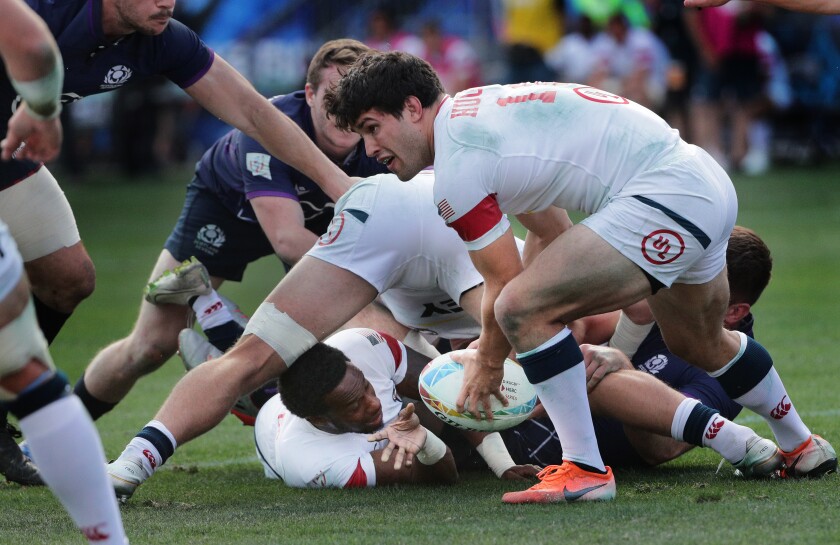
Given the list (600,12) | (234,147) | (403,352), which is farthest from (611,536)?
(600,12)

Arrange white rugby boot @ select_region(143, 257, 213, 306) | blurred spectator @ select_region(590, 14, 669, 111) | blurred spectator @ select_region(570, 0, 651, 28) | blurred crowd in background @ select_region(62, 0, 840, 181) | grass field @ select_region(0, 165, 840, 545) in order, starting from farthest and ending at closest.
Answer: blurred spectator @ select_region(570, 0, 651, 28) < blurred spectator @ select_region(590, 14, 669, 111) < blurred crowd in background @ select_region(62, 0, 840, 181) < white rugby boot @ select_region(143, 257, 213, 306) < grass field @ select_region(0, 165, 840, 545)

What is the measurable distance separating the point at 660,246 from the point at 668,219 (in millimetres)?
103

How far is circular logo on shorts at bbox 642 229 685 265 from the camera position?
4.82 meters

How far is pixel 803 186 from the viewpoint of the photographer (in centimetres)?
1925

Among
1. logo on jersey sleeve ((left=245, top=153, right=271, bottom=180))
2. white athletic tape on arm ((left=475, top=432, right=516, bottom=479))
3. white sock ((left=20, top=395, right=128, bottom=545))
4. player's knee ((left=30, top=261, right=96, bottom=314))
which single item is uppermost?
white sock ((left=20, top=395, right=128, bottom=545))

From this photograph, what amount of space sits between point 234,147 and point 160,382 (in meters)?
2.19

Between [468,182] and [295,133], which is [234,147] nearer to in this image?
[295,133]

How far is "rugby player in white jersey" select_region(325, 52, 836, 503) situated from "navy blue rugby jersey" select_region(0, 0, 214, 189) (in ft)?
3.23

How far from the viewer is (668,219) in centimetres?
484

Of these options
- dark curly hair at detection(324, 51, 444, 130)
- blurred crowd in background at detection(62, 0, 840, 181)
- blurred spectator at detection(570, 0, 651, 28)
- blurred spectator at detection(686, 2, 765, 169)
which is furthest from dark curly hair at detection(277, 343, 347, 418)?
blurred spectator at detection(570, 0, 651, 28)

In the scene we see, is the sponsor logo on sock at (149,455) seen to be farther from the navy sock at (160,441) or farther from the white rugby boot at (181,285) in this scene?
the white rugby boot at (181,285)

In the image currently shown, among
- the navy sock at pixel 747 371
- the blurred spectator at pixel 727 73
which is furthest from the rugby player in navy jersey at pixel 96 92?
the blurred spectator at pixel 727 73

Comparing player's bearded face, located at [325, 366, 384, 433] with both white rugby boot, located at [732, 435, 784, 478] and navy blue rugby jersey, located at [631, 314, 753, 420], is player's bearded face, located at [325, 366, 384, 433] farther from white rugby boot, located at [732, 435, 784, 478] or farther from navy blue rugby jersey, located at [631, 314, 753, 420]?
white rugby boot, located at [732, 435, 784, 478]

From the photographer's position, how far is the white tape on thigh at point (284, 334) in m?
5.44
